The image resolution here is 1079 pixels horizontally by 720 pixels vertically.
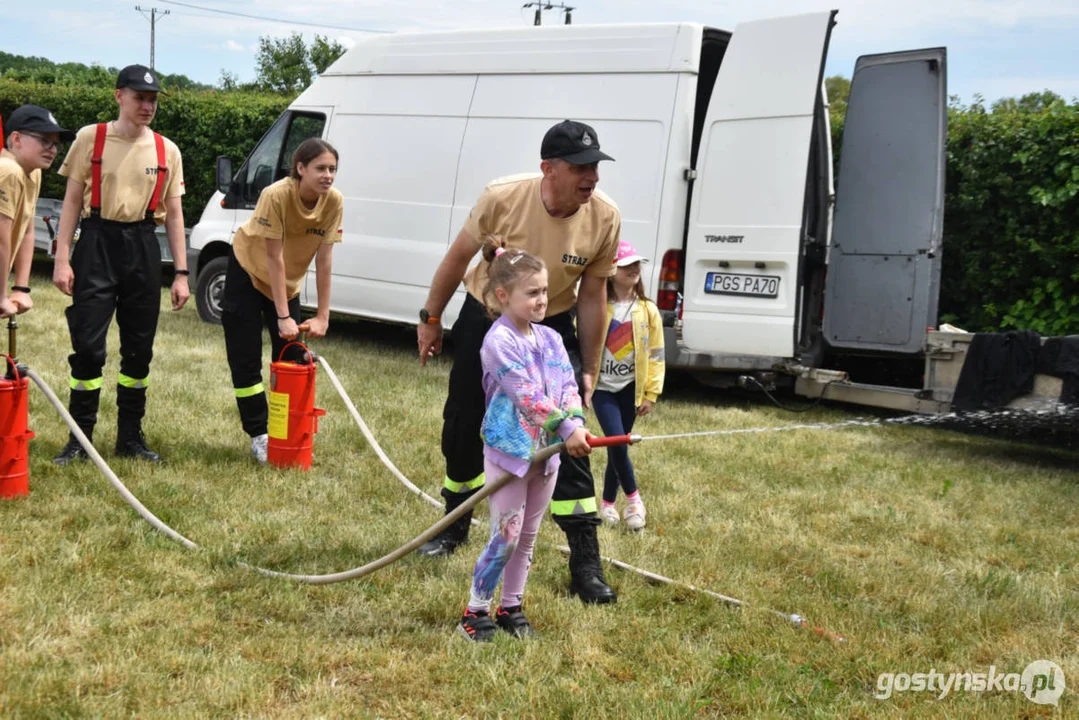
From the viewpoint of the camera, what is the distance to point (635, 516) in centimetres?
541

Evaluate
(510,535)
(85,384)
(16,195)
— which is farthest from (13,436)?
(510,535)

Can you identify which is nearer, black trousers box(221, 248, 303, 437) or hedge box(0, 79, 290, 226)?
black trousers box(221, 248, 303, 437)

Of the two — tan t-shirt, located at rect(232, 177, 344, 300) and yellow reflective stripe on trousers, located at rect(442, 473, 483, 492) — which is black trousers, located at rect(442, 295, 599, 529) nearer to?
yellow reflective stripe on trousers, located at rect(442, 473, 483, 492)

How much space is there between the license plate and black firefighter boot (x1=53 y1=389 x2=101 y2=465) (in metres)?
4.70

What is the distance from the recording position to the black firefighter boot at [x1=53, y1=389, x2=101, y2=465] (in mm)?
5852

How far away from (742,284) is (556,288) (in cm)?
446

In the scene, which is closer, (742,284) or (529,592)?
(529,592)

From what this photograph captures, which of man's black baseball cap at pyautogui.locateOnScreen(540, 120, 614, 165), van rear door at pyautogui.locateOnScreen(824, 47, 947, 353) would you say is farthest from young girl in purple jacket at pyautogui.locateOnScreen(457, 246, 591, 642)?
van rear door at pyautogui.locateOnScreen(824, 47, 947, 353)

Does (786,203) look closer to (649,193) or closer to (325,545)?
(649,193)

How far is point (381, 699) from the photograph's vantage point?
3385 mm

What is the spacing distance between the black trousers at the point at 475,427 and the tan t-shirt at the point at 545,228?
0.22 meters

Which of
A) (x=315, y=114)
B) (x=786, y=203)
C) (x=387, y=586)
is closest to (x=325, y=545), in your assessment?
(x=387, y=586)

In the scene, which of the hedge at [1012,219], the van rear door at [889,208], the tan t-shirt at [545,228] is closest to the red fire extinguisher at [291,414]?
the tan t-shirt at [545,228]

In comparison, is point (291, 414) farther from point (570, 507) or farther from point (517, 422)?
point (517, 422)
